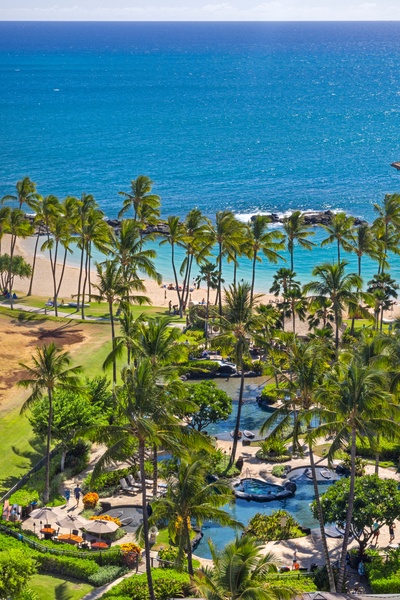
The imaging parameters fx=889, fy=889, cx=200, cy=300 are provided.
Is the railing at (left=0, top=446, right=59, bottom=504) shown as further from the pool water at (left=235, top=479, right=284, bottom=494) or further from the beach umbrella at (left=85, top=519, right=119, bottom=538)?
the pool water at (left=235, top=479, right=284, bottom=494)

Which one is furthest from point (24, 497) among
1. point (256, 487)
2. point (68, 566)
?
point (256, 487)

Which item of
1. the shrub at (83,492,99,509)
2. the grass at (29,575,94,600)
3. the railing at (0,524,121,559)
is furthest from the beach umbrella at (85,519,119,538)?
the shrub at (83,492,99,509)

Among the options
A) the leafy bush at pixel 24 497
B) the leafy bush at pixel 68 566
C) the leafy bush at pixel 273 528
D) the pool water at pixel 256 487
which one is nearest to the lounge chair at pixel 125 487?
the leafy bush at pixel 24 497

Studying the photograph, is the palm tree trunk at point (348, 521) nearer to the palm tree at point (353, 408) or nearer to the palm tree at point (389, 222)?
the palm tree at point (353, 408)

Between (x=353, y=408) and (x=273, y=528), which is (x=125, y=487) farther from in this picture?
(x=353, y=408)

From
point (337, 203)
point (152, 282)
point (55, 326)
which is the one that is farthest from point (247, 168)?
point (55, 326)
